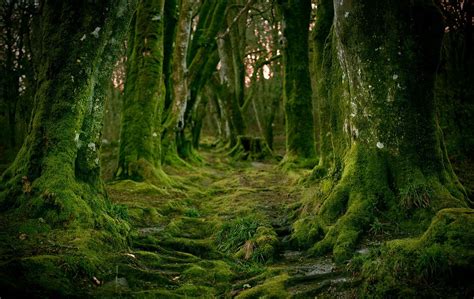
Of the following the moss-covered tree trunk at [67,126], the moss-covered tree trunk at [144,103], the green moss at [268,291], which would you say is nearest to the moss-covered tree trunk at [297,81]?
the moss-covered tree trunk at [144,103]

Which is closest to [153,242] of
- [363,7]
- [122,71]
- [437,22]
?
[363,7]

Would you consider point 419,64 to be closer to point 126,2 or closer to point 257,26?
point 126,2

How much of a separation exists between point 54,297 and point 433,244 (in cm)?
317

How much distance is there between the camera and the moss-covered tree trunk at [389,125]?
5551 millimetres

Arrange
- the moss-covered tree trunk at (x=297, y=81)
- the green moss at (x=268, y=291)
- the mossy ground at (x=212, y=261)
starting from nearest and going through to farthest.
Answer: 1. the mossy ground at (x=212, y=261)
2. the green moss at (x=268, y=291)
3. the moss-covered tree trunk at (x=297, y=81)

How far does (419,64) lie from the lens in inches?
229

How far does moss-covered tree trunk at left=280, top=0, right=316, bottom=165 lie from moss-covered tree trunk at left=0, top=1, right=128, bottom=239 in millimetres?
8742

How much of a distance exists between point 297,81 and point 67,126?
9646 mm

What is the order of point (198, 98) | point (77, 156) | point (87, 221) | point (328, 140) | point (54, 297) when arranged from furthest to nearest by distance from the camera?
1. point (198, 98)
2. point (328, 140)
3. point (77, 156)
4. point (87, 221)
5. point (54, 297)

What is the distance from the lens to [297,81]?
45.4 feet

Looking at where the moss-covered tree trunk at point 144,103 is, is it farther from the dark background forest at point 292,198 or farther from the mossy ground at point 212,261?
the mossy ground at point 212,261

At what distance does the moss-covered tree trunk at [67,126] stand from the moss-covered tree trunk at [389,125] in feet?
10.3

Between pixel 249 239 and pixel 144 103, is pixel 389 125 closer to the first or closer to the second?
pixel 249 239

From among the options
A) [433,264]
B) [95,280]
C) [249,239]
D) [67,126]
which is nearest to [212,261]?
[249,239]
